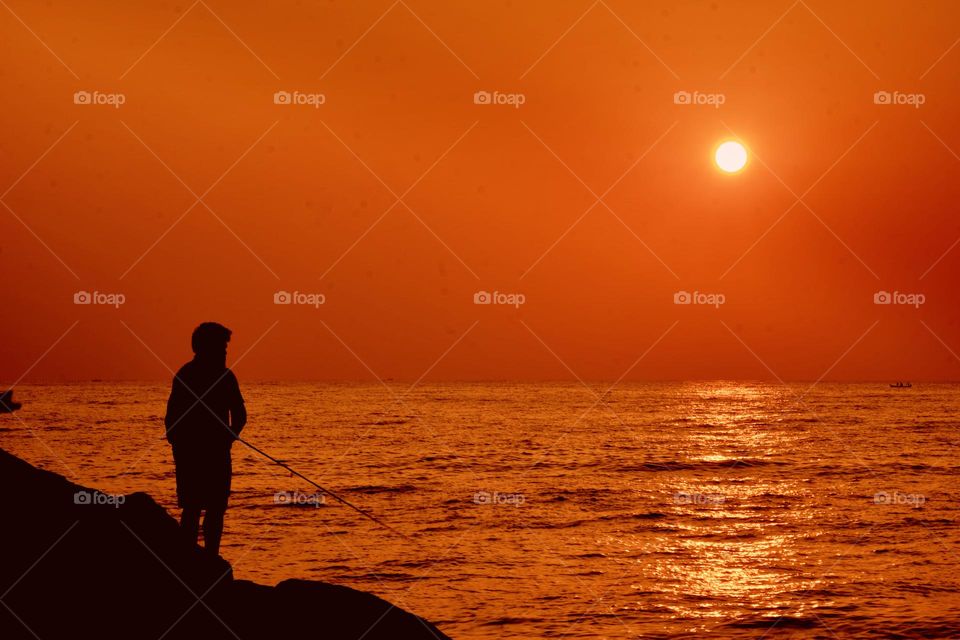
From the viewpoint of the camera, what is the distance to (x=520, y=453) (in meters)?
36.6

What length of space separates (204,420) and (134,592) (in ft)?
5.27

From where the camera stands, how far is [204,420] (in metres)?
8.05

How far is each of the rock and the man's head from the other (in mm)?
1774

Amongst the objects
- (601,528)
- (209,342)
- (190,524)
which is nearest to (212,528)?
(190,524)

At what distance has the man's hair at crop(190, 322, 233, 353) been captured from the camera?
26.7 feet

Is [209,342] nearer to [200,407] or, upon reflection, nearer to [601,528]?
[200,407]

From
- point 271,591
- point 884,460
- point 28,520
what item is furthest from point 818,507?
point 28,520

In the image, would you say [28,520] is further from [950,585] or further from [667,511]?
[667,511]

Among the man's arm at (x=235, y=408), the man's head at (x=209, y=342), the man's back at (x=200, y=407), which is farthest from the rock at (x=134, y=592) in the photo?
the man's head at (x=209, y=342)

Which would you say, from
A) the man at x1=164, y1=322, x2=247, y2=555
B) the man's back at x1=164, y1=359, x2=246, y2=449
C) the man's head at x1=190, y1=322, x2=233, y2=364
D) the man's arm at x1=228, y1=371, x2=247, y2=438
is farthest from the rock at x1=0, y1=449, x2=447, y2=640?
the man's head at x1=190, y1=322, x2=233, y2=364

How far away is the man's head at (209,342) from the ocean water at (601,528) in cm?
250

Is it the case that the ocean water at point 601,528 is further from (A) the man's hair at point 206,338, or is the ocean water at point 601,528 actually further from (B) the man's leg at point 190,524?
(A) the man's hair at point 206,338

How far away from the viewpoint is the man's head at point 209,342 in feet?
26.7

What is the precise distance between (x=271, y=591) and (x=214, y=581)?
1.82 ft
